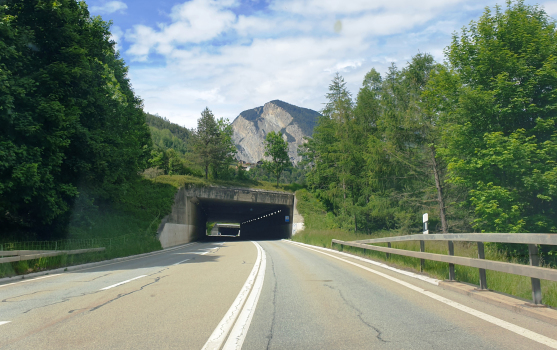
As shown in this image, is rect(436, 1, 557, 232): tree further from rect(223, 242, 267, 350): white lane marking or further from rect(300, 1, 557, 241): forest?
rect(223, 242, 267, 350): white lane marking

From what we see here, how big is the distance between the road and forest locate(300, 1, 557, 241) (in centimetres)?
1474

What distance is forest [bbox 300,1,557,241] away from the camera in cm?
2031

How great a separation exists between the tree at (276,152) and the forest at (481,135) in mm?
39046

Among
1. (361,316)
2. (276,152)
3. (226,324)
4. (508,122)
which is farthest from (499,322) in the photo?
(276,152)

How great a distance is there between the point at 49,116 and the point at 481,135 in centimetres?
2184

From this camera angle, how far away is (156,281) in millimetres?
9758

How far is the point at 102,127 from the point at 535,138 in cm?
2387

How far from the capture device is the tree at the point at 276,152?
72.6 m

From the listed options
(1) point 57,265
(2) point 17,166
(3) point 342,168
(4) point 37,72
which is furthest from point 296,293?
(3) point 342,168

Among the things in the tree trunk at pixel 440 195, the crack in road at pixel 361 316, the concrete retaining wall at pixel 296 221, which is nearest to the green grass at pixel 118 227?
the crack in road at pixel 361 316

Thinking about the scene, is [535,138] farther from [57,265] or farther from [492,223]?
[57,265]

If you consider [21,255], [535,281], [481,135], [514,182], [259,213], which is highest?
[481,135]

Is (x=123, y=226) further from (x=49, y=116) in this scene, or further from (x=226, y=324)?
(x=226, y=324)

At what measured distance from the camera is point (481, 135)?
21953mm
